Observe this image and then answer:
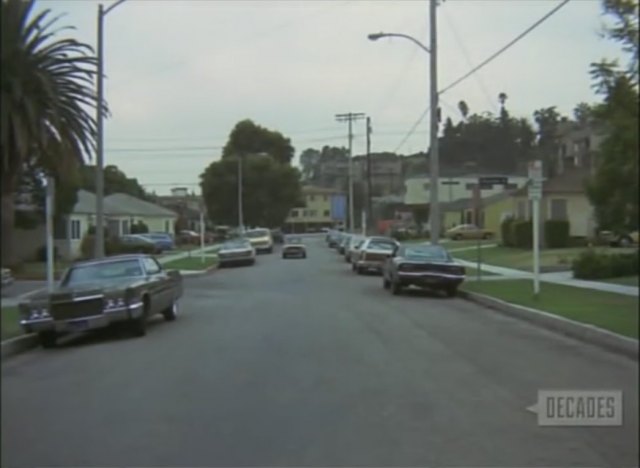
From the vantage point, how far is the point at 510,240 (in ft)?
130

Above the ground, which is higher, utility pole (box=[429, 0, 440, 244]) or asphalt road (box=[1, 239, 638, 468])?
utility pole (box=[429, 0, 440, 244])

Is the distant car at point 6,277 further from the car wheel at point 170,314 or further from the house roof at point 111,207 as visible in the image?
the house roof at point 111,207

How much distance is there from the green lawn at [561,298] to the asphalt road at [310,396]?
2.24 ft

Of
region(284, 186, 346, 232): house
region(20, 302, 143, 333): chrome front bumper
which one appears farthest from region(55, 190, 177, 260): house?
region(284, 186, 346, 232): house

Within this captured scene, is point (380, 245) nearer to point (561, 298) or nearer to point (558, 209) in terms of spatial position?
point (558, 209)

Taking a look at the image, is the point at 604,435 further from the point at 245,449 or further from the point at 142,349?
the point at 142,349

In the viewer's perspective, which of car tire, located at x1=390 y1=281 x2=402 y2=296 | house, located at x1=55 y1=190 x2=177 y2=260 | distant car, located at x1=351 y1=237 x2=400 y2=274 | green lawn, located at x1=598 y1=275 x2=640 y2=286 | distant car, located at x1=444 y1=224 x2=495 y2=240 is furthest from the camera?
distant car, located at x1=444 y1=224 x2=495 y2=240

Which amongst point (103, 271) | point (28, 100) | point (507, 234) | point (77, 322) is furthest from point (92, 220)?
point (28, 100)

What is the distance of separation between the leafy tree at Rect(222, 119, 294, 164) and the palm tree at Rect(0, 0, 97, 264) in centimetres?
8402

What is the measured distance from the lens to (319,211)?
114 meters

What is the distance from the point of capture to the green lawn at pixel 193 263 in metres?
37.0

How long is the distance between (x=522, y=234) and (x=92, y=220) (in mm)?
17239

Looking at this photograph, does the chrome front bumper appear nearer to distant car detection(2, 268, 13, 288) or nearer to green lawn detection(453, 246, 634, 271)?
distant car detection(2, 268, 13, 288)

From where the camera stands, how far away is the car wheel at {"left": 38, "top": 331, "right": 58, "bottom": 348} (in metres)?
10.6
